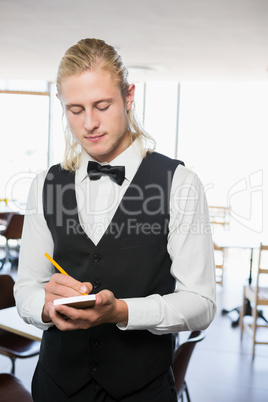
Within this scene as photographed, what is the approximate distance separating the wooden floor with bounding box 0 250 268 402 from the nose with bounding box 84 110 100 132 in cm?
249

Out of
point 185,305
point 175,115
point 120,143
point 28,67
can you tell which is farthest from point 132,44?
point 185,305

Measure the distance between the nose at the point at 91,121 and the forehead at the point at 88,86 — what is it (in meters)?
0.04

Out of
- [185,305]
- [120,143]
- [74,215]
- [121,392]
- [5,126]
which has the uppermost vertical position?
[5,126]

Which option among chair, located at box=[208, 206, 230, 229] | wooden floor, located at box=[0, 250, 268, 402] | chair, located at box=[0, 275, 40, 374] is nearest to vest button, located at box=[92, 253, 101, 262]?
chair, located at box=[0, 275, 40, 374]

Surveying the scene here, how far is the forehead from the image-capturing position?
111cm

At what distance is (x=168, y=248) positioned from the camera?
1193 mm

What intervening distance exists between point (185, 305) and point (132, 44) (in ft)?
16.7

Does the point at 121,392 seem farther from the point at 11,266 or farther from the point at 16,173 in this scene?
the point at 16,173

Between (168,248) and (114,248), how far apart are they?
15cm

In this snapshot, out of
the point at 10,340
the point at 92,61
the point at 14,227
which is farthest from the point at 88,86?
the point at 14,227

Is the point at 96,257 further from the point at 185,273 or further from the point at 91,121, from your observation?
the point at 91,121

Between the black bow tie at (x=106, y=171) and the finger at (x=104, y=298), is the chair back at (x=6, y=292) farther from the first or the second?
the finger at (x=104, y=298)

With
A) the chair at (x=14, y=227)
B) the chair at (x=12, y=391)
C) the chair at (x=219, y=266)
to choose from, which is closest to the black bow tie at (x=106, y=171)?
the chair at (x=12, y=391)

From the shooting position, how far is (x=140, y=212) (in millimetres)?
1229
